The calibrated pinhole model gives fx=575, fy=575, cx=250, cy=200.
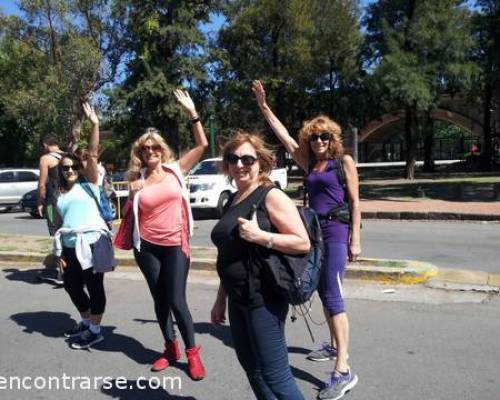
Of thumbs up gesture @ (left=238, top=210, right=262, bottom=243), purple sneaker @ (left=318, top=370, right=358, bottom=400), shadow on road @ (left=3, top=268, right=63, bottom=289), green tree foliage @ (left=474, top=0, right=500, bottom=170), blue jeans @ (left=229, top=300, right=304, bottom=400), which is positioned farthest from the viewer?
green tree foliage @ (left=474, top=0, right=500, bottom=170)

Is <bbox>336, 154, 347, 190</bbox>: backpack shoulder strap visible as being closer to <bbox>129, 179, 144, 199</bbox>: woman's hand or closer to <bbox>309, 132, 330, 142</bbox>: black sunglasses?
<bbox>309, 132, 330, 142</bbox>: black sunglasses

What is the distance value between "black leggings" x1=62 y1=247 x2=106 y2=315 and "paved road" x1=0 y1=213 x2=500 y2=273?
16.4 ft

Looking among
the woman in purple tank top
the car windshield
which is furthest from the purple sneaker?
the car windshield

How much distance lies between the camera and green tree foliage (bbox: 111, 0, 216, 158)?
89.5 ft

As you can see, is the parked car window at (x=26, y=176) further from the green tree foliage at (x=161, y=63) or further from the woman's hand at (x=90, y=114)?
A: the woman's hand at (x=90, y=114)

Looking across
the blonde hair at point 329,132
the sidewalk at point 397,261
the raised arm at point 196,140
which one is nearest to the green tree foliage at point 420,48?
the sidewalk at point 397,261

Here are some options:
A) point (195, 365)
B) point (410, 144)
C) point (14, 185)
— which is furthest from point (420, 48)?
point (195, 365)

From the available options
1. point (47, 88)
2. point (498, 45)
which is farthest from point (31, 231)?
point (47, 88)

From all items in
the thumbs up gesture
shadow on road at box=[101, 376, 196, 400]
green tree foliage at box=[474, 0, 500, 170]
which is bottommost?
shadow on road at box=[101, 376, 196, 400]

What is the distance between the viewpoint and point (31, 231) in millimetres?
13500

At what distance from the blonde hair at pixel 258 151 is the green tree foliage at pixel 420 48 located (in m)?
18.6

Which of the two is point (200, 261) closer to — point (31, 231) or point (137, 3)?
point (31, 231)

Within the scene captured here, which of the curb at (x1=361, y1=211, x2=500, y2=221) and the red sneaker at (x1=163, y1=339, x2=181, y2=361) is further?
the curb at (x1=361, y1=211, x2=500, y2=221)

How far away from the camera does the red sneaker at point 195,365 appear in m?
4.12
